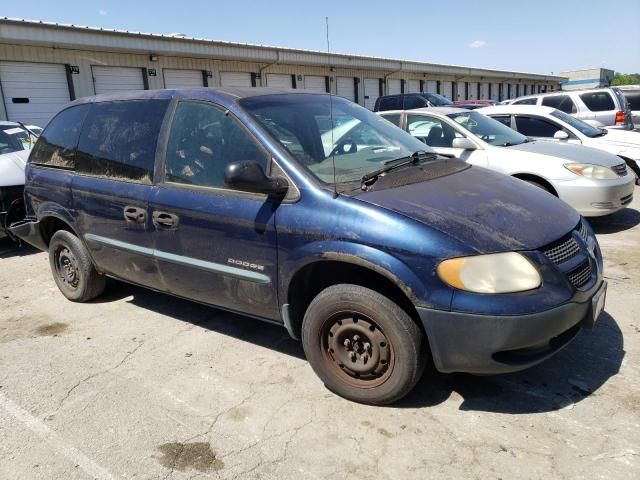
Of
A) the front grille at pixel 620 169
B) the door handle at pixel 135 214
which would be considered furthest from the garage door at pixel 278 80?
the door handle at pixel 135 214

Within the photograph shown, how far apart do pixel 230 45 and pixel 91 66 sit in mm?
5349

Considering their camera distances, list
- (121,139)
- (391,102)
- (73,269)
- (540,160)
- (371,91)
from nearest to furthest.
Answer: (121,139)
(73,269)
(540,160)
(391,102)
(371,91)

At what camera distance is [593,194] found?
6.05 meters

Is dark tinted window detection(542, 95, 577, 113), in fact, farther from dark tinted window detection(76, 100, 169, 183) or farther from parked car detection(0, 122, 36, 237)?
parked car detection(0, 122, 36, 237)

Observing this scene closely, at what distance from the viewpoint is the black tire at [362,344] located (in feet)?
8.73

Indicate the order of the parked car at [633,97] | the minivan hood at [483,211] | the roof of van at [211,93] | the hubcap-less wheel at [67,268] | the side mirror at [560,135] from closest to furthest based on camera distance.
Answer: the minivan hood at [483,211]
the roof of van at [211,93]
the hubcap-less wheel at [67,268]
the side mirror at [560,135]
the parked car at [633,97]

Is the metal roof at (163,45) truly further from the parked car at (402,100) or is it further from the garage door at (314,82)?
the parked car at (402,100)

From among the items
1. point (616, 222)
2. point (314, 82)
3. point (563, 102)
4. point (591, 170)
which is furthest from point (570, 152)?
point (314, 82)

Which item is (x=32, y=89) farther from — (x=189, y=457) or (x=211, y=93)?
(x=189, y=457)

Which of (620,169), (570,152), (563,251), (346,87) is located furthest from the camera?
(346,87)

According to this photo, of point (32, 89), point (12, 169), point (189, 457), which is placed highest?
point (32, 89)

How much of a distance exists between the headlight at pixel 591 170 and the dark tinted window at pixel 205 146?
430cm

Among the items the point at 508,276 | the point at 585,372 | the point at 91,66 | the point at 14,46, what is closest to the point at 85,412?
the point at 508,276

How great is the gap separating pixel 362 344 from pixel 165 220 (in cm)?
163
